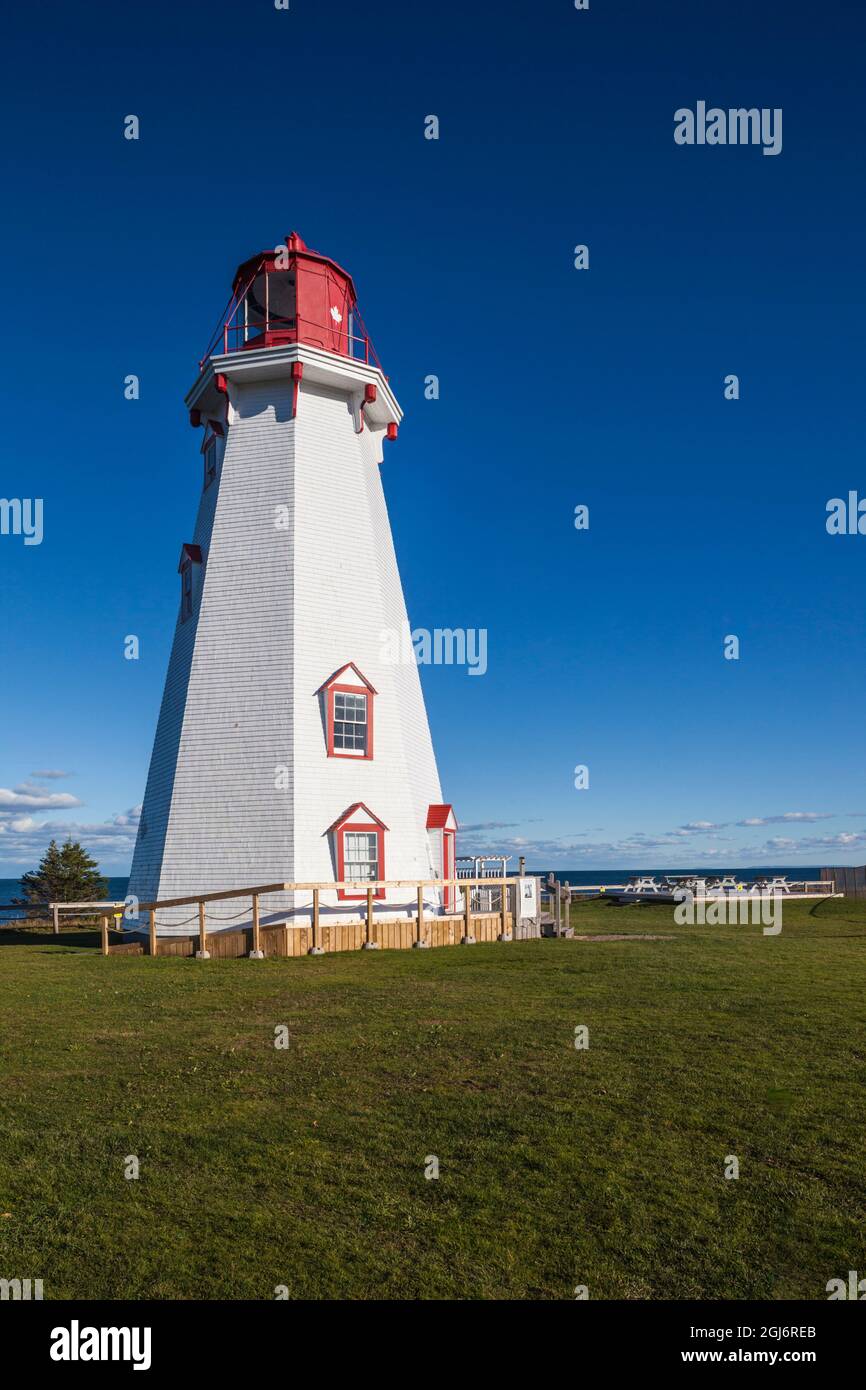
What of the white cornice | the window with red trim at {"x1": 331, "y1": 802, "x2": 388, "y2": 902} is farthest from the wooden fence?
the white cornice

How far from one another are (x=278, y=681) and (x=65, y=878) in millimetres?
30161

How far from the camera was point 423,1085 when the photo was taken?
928 cm

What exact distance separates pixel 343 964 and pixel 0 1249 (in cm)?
1312

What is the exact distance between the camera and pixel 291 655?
23156 mm

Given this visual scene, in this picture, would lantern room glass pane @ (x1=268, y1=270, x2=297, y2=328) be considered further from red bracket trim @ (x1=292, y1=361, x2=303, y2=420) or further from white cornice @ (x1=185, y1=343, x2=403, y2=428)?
red bracket trim @ (x1=292, y1=361, x2=303, y2=420)

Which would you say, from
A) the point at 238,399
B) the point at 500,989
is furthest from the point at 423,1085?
the point at 238,399

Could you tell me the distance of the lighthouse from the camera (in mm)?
22578

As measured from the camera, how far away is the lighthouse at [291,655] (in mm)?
22578

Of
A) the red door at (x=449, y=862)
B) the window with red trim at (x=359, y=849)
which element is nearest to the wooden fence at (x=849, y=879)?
the red door at (x=449, y=862)

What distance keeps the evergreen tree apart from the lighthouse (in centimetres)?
2407

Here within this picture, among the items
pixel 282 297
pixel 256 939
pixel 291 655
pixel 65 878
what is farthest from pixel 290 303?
pixel 65 878

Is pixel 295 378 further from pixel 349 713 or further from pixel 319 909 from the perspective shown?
pixel 319 909

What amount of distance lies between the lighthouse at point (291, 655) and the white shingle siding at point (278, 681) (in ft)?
0.14
